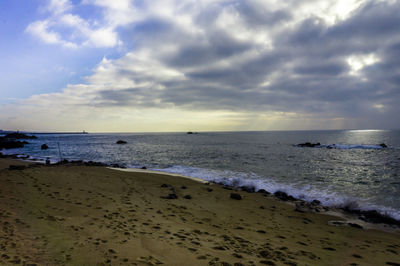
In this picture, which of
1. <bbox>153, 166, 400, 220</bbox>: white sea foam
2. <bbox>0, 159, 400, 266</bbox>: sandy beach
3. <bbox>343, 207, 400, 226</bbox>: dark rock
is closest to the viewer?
<bbox>0, 159, 400, 266</bbox>: sandy beach

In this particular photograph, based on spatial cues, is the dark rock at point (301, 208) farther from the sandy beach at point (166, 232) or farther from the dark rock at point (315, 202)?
the dark rock at point (315, 202)

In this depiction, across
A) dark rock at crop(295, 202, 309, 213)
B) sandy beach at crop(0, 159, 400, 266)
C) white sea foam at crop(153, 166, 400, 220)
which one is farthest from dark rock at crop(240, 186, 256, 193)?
dark rock at crop(295, 202, 309, 213)

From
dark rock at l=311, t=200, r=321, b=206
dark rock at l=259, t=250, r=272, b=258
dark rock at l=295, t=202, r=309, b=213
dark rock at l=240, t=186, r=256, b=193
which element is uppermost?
dark rock at l=259, t=250, r=272, b=258

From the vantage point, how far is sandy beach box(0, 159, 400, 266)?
4.93 metres

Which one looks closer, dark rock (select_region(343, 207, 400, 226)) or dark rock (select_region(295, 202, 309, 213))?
dark rock (select_region(343, 207, 400, 226))

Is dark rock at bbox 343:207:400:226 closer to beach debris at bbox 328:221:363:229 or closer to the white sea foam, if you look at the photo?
the white sea foam

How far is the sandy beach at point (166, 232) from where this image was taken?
194 inches

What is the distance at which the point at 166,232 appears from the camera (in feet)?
21.6

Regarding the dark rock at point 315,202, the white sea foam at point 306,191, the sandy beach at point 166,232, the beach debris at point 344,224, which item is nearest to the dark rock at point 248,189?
the white sea foam at point 306,191

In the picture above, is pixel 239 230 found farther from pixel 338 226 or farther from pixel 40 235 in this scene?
pixel 40 235

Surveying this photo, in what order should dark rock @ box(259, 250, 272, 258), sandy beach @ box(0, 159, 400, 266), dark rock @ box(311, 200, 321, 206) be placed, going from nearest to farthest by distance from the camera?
1. sandy beach @ box(0, 159, 400, 266)
2. dark rock @ box(259, 250, 272, 258)
3. dark rock @ box(311, 200, 321, 206)

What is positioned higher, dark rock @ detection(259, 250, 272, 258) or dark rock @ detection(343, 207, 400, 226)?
dark rock @ detection(259, 250, 272, 258)

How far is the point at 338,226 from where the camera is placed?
8.79 metres

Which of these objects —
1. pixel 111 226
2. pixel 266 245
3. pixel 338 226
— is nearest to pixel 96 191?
pixel 111 226
